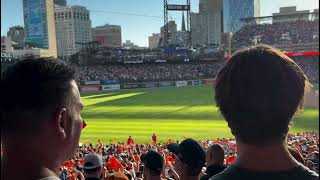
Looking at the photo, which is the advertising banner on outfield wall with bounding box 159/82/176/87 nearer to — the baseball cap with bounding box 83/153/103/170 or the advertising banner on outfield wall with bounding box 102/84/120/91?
the advertising banner on outfield wall with bounding box 102/84/120/91

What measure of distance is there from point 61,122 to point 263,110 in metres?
0.73

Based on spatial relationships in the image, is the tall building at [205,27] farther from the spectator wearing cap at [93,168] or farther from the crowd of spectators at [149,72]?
the spectator wearing cap at [93,168]

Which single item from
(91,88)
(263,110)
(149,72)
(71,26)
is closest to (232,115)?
(263,110)

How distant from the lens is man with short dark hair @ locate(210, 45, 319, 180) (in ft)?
4.96

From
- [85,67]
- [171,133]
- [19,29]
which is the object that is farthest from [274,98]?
[19,29]

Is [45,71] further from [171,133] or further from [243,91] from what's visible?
[171,133]

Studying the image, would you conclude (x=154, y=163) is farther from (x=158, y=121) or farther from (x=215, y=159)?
(x=158, y=121)

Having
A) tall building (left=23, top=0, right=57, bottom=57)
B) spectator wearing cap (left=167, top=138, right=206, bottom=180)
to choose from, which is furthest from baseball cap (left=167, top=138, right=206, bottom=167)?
tall building (left=23, top=0, right=57, bottom=57)

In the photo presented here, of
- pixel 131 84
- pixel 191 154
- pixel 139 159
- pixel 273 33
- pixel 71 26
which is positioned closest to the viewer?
pixel 191 154

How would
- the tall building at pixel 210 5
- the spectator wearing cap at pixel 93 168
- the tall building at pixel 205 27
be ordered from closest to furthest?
the spectator wearing cap at pixel 93 168, the tall building at pixel 210 5, the tall building at pixel 205 27

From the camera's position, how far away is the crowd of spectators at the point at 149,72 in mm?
70312

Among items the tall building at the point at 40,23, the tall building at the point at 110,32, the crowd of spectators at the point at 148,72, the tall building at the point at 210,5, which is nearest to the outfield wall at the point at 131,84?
the crowd of spectators at the point at 148,72

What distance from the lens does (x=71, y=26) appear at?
126 m

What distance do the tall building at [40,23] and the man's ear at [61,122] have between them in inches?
3377
